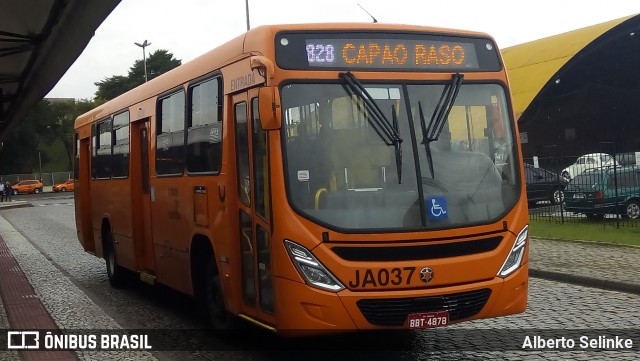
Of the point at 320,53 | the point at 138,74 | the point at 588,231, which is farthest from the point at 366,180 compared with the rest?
the point at 138,74

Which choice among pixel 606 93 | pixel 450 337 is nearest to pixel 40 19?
pixel 450 337

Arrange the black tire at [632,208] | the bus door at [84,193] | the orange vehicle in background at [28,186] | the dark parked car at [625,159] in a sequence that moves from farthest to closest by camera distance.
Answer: the orange vehicle in background at [28,186] < the black tire at [632,208] < the dark parked car at [625,159] < the bus door at [84,193]

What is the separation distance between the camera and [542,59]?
4278 cm

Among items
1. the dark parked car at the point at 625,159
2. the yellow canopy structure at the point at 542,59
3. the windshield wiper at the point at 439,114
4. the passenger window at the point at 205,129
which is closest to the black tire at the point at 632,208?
the dark parked car at the point at 625,159

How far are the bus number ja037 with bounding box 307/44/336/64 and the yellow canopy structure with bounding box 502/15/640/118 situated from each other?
33895 mm

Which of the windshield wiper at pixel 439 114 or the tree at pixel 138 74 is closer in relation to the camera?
the windshield wiper at pixel 439 114

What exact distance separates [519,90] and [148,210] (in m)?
35.3

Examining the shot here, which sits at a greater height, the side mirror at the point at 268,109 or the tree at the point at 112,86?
the tree at the point at 112,86

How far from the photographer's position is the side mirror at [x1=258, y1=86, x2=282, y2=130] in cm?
582

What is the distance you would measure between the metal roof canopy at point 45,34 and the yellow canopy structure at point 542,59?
2819 centimetres

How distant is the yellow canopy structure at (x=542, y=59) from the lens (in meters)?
40.0

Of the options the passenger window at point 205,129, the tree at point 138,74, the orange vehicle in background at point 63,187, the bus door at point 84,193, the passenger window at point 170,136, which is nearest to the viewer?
the passenger window at point 205,129

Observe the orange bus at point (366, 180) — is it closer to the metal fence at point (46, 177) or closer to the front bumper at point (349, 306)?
the front bumper at point (349, 306)

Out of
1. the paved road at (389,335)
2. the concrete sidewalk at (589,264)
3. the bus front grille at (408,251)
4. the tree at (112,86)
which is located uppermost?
the tree at (112,86)
